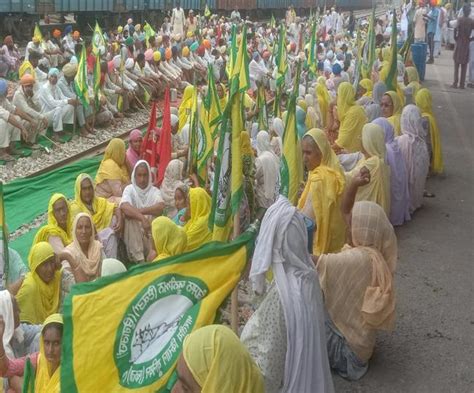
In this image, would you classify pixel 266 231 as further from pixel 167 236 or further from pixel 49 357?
pixel 167 236

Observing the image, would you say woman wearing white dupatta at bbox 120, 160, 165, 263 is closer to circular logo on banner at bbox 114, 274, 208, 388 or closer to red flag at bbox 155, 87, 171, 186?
red flag at bbox 155, 87, 171, 186

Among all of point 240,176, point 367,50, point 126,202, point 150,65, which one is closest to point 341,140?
point 126,202

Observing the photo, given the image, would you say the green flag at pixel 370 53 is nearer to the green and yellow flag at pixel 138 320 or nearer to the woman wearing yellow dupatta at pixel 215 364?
the green and yellow flag at pixel 138 320

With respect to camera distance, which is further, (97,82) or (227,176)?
(97,82)

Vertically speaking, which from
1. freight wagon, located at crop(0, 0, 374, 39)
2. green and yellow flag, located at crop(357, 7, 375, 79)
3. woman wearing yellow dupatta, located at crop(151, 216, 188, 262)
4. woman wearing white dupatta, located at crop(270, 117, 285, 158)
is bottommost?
woman wearing yellow dupatta, located at crop(151, 216, 188, 262)

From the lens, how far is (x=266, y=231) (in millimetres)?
3457

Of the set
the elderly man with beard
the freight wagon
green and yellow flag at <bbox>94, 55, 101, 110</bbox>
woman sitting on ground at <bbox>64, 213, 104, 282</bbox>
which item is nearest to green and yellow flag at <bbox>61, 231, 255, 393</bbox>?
woman sitting on ground at <bbox>64, 213, 104, 282</bbox>

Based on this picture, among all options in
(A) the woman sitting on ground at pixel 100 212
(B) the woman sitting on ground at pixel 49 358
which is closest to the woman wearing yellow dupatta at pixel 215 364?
(B) the woman sitting on ground at pixel 49 358

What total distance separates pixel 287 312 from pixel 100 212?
9.67ft

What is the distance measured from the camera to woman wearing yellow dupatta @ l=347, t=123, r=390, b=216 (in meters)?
6.13

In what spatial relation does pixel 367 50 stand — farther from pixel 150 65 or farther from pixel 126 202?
pixel 126 202

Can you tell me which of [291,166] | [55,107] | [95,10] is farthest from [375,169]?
[95,10]

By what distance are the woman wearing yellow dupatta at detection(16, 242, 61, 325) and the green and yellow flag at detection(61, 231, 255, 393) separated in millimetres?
1395

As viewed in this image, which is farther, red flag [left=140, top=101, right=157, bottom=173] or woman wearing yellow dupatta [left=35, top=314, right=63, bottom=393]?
red flag [left=140, top=101, right=157, bottom=173]
